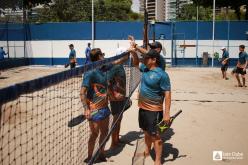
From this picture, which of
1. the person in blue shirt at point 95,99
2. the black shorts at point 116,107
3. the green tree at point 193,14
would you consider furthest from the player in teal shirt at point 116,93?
the green tree at point 193,14

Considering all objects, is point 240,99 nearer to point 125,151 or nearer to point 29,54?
point 125,151

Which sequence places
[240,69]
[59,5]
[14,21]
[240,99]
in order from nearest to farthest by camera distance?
[240,99] → [240,69] → [14,21] → [59,5]

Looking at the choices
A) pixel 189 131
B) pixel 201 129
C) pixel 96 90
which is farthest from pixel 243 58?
pixel 96 90

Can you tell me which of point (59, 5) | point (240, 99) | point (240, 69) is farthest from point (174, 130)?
point (59, 5)

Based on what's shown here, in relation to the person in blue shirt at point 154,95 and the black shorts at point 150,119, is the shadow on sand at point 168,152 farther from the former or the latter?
the black shorts at point 150,119

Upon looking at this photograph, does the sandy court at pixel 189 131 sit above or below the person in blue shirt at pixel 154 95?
below

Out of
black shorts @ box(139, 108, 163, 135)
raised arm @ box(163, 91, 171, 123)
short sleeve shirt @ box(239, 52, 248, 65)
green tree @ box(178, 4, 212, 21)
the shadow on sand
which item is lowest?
the shadow on sand

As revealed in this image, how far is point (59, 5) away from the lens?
162 ft

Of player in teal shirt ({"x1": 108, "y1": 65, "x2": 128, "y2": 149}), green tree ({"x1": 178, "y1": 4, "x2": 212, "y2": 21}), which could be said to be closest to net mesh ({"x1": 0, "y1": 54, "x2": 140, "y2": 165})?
player in teal shirt ({"x1": 108, "y1": 65, "x2": 128, "y2": 149})

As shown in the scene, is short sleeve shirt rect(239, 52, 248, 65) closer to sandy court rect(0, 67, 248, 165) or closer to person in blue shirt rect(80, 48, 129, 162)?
sandy court rect(0, 67, 248, 165)

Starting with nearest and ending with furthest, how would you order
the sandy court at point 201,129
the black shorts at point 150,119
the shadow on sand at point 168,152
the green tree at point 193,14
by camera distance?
the black shorts at point 150,119 → the shadow on sand at point 168,152 → the sandy court at point 201,129 → the green tree at point 193,14

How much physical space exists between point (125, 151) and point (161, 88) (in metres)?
1.92

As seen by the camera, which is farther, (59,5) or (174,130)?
(59,5)

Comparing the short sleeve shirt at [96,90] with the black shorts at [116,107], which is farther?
the black shorts at [116,107]
